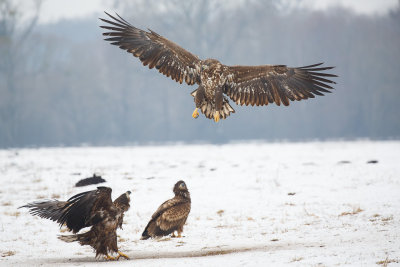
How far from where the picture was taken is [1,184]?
1638 cm

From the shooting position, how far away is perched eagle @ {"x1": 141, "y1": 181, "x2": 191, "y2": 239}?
10047mm

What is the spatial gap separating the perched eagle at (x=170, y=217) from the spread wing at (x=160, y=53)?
2147mm

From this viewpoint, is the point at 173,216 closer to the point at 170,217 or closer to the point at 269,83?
the point at 170,217

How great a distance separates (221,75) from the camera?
1020 centimetres

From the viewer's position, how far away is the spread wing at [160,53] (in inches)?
416

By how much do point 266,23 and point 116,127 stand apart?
62.8 ft

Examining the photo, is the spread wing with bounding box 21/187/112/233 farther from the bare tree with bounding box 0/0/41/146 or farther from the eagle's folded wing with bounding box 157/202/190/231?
the bare tree with bounding box 0/0/41/146

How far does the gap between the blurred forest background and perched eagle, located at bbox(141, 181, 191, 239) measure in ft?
129

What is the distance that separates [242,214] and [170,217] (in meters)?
2.50

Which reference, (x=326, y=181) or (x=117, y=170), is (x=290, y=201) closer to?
(x=326, y=181)

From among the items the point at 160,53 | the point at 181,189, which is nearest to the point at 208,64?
the point at 160,53

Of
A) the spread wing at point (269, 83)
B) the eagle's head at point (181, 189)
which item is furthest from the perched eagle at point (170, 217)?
the spread wing at point (269, 83)

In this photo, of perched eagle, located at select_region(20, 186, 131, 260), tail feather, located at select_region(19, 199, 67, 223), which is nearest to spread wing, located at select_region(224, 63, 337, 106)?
perched eagle, located at select_region(20, 186, 131, 260)

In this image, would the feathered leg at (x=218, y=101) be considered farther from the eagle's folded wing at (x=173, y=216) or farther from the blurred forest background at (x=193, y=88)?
the blurred forest background at (x=193, y=88)
